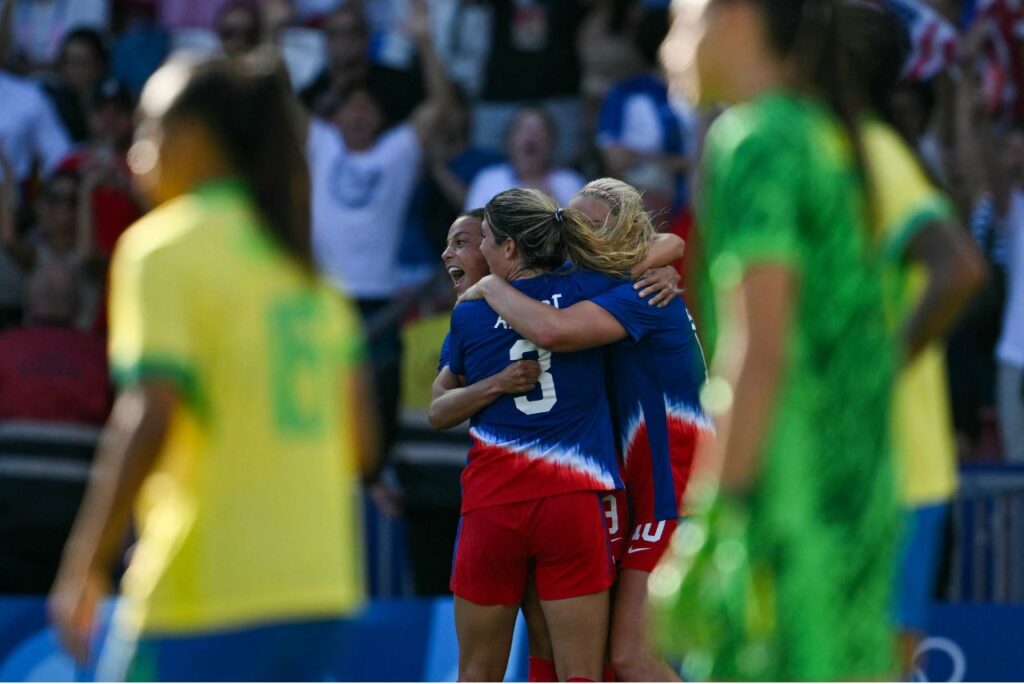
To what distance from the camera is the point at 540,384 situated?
595 cm

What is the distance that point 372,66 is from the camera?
10.8 metres

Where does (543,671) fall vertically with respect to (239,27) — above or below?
below

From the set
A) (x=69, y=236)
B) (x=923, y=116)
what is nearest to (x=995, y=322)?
(x=923, y=116)

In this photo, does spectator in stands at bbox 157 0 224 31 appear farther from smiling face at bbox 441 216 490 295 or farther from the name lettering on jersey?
the name lettering on jersey

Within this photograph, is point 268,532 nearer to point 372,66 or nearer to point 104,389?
point 104,389

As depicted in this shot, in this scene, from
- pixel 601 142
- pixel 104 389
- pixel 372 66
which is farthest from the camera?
pixel 372 66

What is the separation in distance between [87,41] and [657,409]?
6.35 metres

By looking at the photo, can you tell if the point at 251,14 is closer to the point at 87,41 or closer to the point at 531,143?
the point at 87,41

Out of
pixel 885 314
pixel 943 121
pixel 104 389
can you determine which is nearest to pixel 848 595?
pixel 885 314

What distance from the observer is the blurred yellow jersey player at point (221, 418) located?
11.0ft

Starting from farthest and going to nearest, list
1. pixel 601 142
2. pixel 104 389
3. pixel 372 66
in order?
pixel 372 66 < pixel 601 142 < pixel 104 389

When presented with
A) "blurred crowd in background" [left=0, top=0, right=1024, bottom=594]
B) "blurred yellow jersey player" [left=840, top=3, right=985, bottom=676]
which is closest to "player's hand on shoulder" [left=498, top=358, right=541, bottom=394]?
"blurred yellow jersey player" [left=840, top=3, right=985, bottom=676]

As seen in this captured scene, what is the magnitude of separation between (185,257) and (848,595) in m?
1.36

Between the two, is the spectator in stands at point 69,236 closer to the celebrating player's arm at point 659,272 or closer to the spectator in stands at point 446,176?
the spectator in stands at point 446,176
